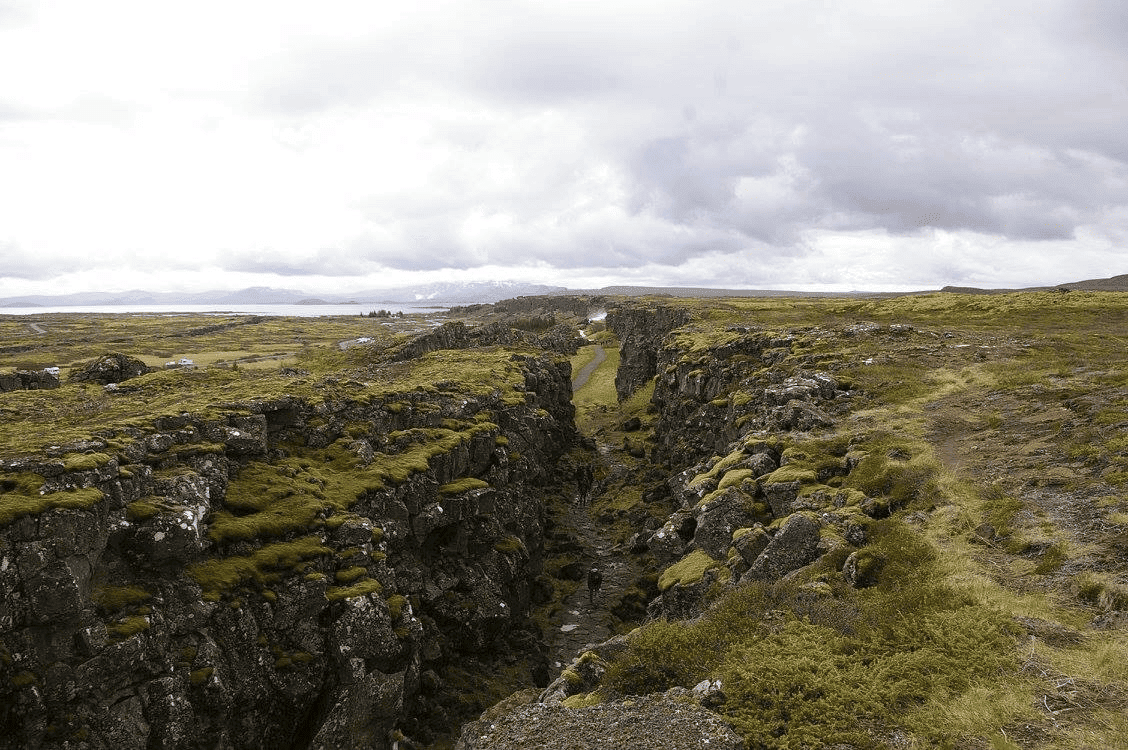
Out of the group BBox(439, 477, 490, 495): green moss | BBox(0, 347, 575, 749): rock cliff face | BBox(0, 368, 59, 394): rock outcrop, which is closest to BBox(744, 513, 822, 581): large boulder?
BBox(0, 347, 575, 749): rock cliff face

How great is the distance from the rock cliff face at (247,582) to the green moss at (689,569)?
1353cm

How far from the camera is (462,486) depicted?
42625 mm

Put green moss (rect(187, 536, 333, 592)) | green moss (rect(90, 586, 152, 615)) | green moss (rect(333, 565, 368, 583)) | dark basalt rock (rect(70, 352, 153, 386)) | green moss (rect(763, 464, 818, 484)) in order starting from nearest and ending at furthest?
green moss (rect(90, 586, 152, 615)) → green moss (rect(187, 536, 333, 592)) → green moss (rect(333, 565, 368, 583)) → green moss (rect(763, 464, 818, 484)) → dark basalt rock (rect(70, 352, 153, 386))

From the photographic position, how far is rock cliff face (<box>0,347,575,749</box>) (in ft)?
73.0

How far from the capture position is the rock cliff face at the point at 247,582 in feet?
A: 73.0

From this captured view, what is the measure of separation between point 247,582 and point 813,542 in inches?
1079

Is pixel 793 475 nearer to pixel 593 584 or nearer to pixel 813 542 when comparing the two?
pixel 813 542

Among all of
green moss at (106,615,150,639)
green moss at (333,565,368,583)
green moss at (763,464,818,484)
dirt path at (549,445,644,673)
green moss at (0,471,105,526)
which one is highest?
green moss at (0,471,105,526)

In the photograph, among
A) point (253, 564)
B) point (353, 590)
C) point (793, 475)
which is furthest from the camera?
point (793, 475)

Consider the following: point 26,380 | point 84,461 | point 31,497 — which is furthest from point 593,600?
point 26,380

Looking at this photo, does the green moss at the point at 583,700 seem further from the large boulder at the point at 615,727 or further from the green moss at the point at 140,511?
the green moss at the point at 140,511

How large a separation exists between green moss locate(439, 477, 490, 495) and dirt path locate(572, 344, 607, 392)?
91.7 metres

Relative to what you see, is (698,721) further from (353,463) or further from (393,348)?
(393,348)

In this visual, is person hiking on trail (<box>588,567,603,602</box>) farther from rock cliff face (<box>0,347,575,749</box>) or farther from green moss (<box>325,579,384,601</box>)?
green moss (<box>325,579,384,601</box>)
